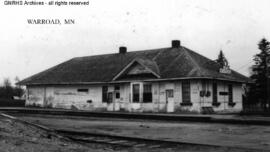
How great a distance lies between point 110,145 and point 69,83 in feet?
84.1

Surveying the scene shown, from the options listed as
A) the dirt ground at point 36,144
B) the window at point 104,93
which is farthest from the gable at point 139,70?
the dirt ground at point 36,144

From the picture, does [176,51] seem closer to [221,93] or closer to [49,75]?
[221,93]

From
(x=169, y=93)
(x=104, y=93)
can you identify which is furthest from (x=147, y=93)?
(x=104, y=93)

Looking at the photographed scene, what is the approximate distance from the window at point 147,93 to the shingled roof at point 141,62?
1452mm

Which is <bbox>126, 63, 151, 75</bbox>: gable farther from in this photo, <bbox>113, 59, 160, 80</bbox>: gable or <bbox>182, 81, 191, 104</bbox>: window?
<bbox>182, 81, 191, 104</bbox>: window

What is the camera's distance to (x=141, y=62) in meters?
29.7

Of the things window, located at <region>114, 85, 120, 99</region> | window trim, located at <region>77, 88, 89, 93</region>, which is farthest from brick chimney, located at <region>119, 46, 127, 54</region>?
window, located at <region>114, 85, 120, 99</region>

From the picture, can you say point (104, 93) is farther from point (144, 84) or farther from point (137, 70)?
point (144, 84)

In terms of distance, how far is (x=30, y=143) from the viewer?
25.6ft

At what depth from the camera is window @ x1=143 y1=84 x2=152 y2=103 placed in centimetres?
2934

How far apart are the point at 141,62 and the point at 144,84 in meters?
1.84

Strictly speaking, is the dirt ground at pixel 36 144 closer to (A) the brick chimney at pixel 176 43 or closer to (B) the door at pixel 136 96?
(B) the door at pixel 136 96

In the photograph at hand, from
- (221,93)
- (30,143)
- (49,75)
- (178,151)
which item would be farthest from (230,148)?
(49,75)

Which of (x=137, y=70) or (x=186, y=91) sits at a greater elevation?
(x=137, y=70)
